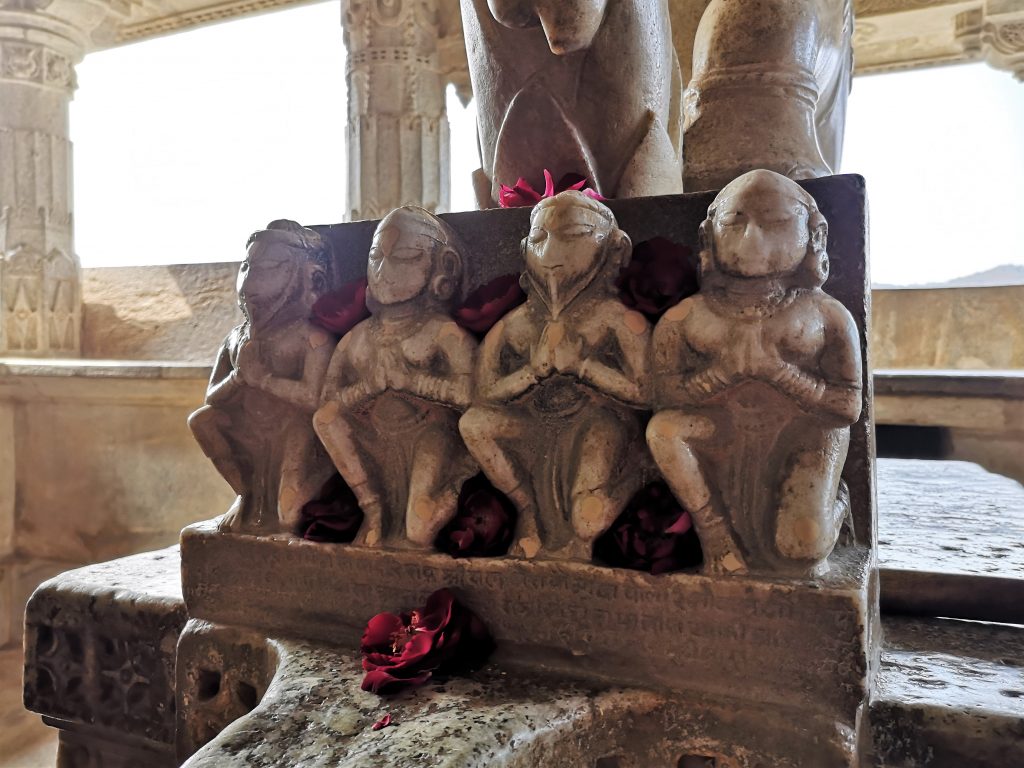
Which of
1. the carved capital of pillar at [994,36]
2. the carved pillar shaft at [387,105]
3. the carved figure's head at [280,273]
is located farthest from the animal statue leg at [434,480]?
the carved capital of pillar at [994,36]

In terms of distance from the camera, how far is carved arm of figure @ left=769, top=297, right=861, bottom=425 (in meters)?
1.16

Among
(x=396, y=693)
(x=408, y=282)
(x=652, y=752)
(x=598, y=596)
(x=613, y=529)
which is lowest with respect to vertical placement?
(x=652, y=752)

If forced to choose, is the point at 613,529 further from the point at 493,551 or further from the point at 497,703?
the point at 497,703

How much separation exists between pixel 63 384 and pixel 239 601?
10.7ft

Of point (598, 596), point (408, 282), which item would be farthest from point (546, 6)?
point (598, 596)

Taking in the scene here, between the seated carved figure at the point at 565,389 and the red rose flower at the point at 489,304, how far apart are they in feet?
0.14

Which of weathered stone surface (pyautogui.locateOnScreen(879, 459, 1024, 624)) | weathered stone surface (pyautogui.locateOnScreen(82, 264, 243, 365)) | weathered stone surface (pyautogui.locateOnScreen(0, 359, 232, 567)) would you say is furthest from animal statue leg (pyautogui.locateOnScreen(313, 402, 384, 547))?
weathered stone surface (pyautogui.locateOnScreen(82, 264, 243, 365))

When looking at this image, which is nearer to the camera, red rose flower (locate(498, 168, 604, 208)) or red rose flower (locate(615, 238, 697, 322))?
red rose flower (locate(615, 238, 697, 322))

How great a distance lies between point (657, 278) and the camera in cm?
131

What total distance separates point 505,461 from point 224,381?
2.09 ft

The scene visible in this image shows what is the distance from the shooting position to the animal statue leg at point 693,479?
1209 mm

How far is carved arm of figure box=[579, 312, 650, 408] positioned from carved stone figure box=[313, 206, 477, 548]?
245mm

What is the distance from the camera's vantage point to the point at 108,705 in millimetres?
1759

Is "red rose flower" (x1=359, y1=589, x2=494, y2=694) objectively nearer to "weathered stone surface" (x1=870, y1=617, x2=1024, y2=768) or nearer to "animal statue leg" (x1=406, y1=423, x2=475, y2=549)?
"animal statue leg" (x1=406, y1=423, x2=475, y2=549)
